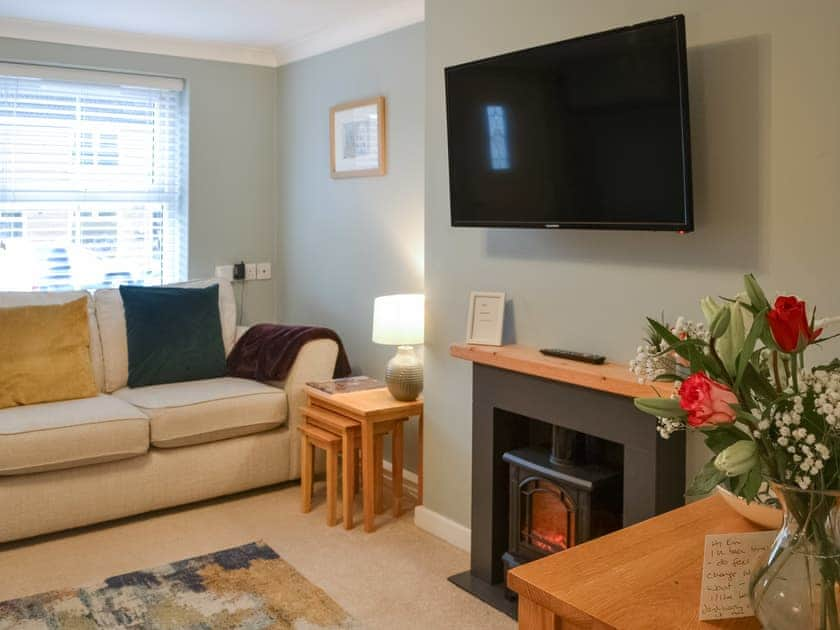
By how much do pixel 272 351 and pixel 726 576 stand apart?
3.26 meters

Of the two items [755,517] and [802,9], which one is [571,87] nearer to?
[802,9]

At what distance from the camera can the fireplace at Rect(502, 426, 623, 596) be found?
2.81 metres

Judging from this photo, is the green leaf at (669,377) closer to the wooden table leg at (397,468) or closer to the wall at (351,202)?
the wooden table leg at (397,468)

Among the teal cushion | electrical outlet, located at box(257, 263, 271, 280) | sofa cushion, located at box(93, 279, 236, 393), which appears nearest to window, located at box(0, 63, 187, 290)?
electrical outlet, located at box(257, 263, 271, 280)

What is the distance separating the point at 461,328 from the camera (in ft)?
11.4

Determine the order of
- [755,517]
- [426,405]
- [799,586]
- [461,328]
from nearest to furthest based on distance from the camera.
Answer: [799,586] < [755,517] < [461,328] < [426,405]

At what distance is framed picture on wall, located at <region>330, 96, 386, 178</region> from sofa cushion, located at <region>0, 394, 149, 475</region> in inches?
63.6

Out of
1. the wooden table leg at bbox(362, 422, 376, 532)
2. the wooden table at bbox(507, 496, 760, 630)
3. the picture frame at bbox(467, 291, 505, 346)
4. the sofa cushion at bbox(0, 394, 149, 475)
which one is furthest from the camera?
the wooden table leg at bbox(362, 422, 376, 532)

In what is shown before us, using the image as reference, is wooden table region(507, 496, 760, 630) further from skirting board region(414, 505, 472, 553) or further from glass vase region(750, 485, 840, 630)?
skirting board region(414, 505, 472, 553)

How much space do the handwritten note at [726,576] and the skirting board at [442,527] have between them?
216cm

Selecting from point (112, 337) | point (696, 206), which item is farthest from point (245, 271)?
point (696, 206)

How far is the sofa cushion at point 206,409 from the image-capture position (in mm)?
3873

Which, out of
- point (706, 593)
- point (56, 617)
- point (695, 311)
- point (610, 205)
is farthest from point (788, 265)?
point (56, 617)

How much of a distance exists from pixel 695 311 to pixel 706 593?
53.8 inches
